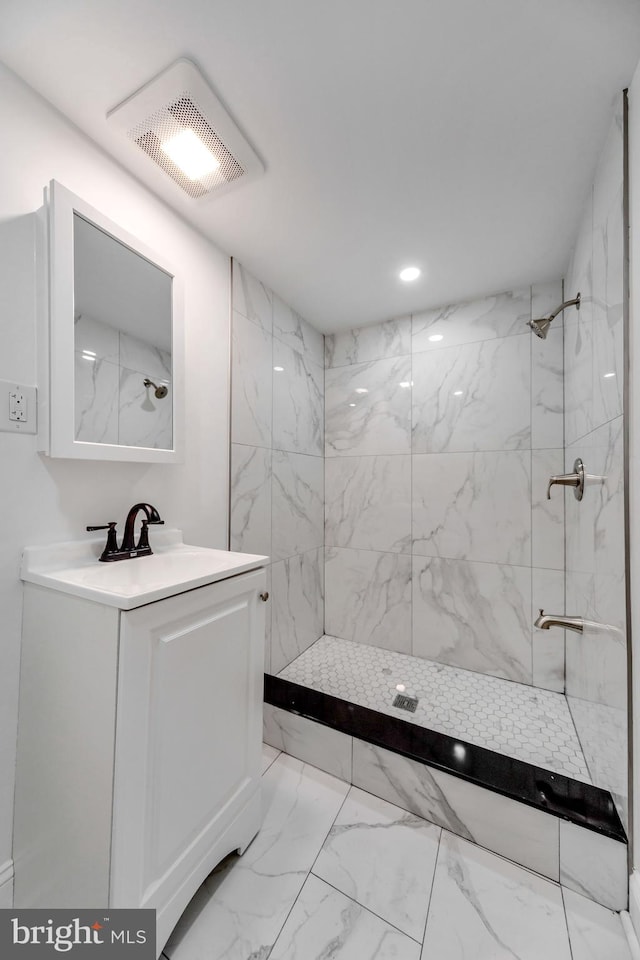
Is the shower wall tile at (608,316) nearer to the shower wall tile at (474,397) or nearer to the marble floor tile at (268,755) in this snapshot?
the shower wall tile at (474,397)

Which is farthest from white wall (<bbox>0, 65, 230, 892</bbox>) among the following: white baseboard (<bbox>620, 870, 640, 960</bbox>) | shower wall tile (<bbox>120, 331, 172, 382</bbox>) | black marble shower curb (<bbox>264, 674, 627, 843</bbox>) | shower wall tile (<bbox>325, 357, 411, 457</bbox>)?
white baseboard (<bbox>620, 870, 640, 960</bbox>)

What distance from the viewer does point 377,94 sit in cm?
97

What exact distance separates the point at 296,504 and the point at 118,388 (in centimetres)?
117

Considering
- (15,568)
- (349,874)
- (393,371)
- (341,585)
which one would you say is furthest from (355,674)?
(393,371)

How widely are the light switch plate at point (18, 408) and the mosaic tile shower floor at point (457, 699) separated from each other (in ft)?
5.31

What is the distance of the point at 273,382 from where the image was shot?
1.93 metres

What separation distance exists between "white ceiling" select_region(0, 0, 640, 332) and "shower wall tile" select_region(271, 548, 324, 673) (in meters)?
1.65

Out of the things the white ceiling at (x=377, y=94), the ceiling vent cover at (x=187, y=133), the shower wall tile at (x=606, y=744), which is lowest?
the shower wall tile at (x=606, y=744)

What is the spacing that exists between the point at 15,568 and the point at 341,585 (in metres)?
1.77

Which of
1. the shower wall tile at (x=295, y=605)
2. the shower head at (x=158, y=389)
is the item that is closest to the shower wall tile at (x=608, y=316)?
the shower head at (x=158, y=389)

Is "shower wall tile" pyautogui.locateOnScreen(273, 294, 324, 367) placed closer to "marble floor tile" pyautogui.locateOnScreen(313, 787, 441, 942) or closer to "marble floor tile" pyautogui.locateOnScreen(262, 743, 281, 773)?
"marble floor tile" pyautogui.locateOnScreen(262, 743, 281, 773)

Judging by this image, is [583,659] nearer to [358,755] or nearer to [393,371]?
[358,755]

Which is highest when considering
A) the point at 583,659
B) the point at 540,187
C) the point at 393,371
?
the point at 540,187

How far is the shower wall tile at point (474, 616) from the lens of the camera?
185 cm
